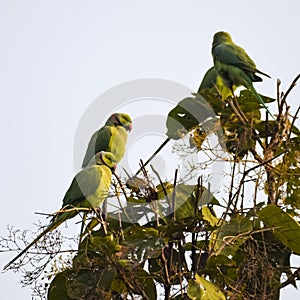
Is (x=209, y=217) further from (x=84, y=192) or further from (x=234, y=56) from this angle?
(x=234, y=56)

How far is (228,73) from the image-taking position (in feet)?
7.30

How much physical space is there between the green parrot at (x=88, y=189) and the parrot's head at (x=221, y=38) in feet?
2.42

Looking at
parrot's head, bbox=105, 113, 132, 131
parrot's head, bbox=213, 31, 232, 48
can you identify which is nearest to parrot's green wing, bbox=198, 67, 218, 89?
parrot's head, bbox=213, 31, 232, 48

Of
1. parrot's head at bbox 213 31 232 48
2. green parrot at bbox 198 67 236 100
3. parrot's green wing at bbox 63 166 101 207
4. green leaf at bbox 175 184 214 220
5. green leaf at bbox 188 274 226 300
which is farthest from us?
parrot's head at bbox 213 31 232 48

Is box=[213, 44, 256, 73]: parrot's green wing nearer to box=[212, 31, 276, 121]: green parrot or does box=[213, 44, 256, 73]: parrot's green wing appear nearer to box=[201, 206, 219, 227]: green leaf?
box=[212, 31, 276, 121]: green parrot

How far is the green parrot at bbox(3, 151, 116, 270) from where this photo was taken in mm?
1653

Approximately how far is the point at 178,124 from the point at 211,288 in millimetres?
622

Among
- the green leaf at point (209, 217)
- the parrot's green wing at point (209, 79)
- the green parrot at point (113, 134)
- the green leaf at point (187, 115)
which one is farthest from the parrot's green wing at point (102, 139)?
the green leaf at point (209, 217)

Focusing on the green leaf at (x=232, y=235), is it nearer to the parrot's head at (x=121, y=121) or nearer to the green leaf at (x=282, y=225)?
the green leaf at (x=282, y=225)

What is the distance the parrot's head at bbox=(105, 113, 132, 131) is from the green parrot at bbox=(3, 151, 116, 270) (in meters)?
0.40

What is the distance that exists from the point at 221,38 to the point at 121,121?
1.91 ft

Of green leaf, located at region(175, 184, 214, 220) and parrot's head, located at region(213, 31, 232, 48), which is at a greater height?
parrot's head, located at region(213, 31, 232, 48)

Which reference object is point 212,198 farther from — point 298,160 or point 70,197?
point 70,197

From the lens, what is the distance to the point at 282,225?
1.39 meters
